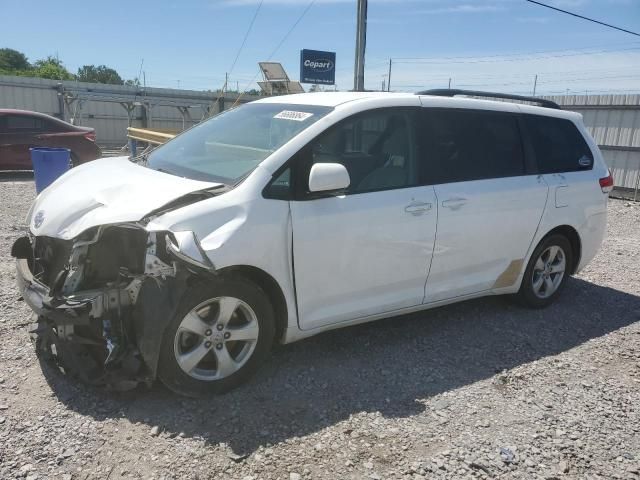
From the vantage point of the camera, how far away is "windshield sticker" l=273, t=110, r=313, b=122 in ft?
12.4

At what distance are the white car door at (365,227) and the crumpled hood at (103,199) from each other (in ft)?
2.45

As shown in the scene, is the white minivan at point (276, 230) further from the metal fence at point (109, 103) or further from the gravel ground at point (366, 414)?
the metal fence at point (109, 103)

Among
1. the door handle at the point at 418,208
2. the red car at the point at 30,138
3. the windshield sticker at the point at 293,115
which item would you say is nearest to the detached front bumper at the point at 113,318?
the windshield sticker at the point at 293,115

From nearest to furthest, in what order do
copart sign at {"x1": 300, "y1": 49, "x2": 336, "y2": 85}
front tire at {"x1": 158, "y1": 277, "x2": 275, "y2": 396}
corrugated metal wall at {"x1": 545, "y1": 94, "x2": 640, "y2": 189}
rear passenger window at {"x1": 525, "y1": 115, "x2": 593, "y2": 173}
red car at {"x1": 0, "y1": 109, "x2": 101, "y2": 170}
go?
front tire at {"x1": 158, "y1": 277, "x2": 275, "y2": 396} → rear passenger window at {"x1": 525, "y1": 115, "x2": 593, "y2": 173} → red car at {"x1": 0, "y1": 109, "x2": 101, "y2": 170} → corrugated metal wall at {"x1": 545, "y1": 94, "x2": 640, "y2": 189} → copart sign at {"x1": 300, "y1": 49, "x2": 336, "y2": 85}

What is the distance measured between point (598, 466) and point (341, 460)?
1398mm

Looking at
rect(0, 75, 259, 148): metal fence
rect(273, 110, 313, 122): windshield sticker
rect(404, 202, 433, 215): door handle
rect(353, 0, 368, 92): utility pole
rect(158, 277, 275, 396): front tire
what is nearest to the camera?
rect(158, 277, 275, 396): front tire

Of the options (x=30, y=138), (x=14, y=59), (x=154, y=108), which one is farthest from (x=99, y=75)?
(x=30, y=138)

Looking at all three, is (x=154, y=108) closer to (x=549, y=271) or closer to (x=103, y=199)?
(x=549, y=271)

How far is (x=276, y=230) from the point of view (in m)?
3.30

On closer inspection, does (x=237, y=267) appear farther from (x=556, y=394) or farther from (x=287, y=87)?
(x=287, y=87)

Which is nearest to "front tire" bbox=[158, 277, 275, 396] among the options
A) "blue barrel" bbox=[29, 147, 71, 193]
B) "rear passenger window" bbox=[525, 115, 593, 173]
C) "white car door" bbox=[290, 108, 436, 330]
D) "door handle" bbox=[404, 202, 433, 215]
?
"white car door" bbox=[290, 108, 436, 330]

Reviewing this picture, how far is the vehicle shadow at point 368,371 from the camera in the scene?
3.12 meters

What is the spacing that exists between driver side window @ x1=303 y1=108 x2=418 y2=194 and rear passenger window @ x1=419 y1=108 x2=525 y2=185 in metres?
0.14

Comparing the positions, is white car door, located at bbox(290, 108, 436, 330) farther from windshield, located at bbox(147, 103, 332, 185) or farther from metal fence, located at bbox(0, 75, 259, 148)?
metal fence, located at bbox(0, 75, 259, 148)
